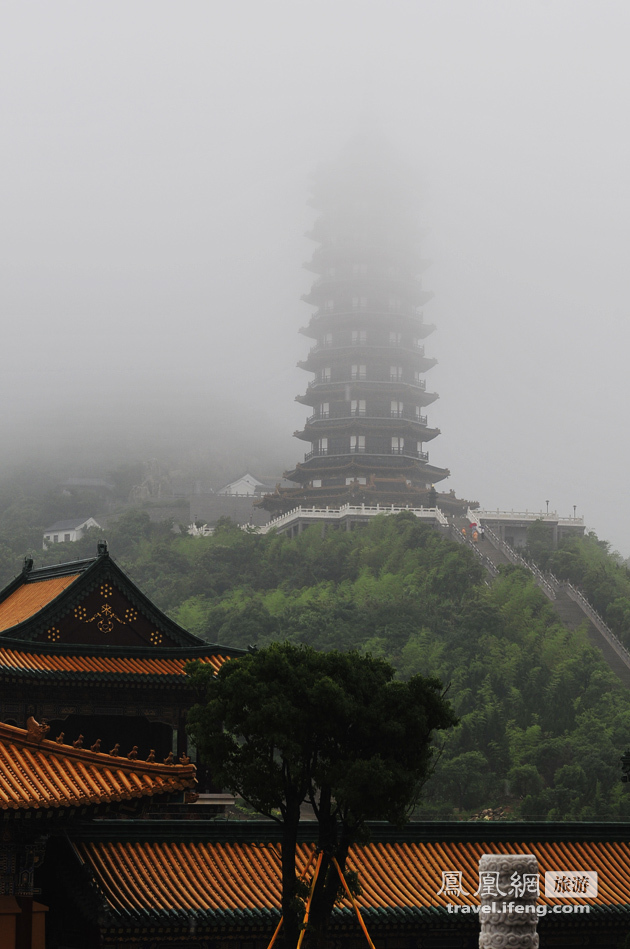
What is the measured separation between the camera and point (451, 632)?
216 feet

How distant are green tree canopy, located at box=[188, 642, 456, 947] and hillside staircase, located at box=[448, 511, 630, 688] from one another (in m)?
47.8

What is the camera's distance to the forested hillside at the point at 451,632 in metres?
52.0

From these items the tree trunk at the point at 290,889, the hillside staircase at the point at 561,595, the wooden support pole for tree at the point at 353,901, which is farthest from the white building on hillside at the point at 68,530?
the tree trunk at the point at 290,889

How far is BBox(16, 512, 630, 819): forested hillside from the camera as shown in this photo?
171 feet

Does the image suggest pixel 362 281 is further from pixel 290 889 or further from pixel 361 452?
pixel 290 889

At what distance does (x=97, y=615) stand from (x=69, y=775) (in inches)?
413

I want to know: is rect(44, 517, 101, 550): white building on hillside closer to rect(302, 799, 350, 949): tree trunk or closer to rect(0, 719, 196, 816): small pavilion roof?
rect(302, 799, 350, 949): tree trunk

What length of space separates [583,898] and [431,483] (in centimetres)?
7101

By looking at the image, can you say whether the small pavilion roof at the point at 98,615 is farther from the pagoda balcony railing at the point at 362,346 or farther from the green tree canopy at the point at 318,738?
the pagoda balcony railing at the point at 362,346

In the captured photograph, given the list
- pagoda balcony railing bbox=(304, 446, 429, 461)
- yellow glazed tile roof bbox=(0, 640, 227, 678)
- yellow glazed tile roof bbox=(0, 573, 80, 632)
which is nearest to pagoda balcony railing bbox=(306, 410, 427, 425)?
pagoda balcony railing bbox=(304, 446, 429, 461)

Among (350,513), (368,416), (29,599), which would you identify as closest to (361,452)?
(368,416)

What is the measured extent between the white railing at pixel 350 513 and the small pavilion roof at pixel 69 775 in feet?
206

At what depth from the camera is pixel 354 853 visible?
19922 mm

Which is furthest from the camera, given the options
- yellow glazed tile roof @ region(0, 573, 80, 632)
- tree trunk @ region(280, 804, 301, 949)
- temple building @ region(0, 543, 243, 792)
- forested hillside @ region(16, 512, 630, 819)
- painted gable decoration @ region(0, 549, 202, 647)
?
forested hillside @ region(16, 512, 630, 819)
